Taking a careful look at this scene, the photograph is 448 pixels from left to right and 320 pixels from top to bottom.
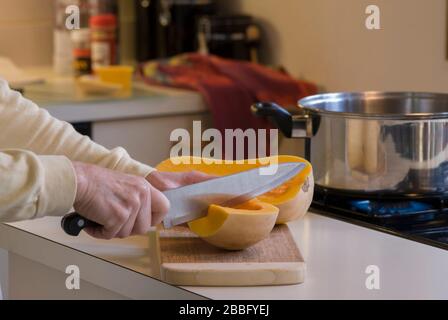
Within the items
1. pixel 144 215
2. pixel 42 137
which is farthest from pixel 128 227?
pixel 42 137

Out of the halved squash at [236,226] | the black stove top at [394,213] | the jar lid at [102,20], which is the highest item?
the jar lid at [102,20]

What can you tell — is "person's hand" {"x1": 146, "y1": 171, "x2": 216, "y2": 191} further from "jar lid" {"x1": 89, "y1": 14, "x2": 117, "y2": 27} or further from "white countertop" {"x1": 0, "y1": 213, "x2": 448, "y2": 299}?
"jar lid" {"x1": 89, "y1": 14, "x2": 117, "y2": 27}

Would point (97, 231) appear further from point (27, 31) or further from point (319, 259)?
point (27, 31)

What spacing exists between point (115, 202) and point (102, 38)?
165 centimetres

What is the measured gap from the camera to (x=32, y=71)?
8.95ft

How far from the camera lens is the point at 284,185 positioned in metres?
1.25

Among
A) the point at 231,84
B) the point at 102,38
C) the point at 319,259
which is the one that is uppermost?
the point at 102,38

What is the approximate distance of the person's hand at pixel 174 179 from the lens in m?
1.21

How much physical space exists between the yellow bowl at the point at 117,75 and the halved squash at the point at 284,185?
111 centimetres

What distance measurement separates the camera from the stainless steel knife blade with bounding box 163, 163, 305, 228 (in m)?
1.09

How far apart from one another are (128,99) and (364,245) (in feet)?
3.90

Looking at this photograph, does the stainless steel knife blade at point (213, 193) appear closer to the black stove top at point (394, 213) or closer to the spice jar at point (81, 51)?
the black stove top at point (394, 213)

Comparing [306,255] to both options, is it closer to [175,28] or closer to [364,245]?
[364,245]

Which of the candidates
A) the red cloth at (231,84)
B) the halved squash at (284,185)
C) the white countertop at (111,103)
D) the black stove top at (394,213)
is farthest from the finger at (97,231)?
the red cloth at (231,84)
